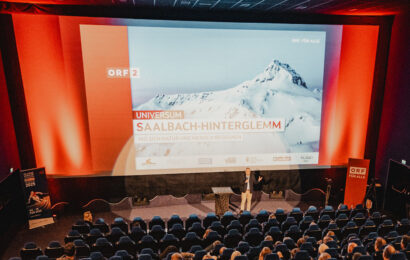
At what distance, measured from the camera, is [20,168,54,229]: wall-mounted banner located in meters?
8.74

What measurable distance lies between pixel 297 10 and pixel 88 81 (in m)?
6.83

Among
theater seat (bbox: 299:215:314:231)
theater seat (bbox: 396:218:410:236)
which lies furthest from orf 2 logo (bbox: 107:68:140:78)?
Answer: theater seat (bbox: 396:218:410:236)

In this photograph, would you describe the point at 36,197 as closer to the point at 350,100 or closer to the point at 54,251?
the point at 54,251

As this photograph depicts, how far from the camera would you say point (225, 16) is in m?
9.24

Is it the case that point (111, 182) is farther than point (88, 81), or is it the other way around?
point (111, 182)

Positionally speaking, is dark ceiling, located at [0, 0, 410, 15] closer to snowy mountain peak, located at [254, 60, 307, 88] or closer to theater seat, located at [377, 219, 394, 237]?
snowy mountain peak, located at [254, 60, 307, 88]

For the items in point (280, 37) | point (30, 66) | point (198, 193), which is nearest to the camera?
point (30, 66)

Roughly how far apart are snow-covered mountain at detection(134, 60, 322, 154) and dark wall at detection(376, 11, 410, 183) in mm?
2403

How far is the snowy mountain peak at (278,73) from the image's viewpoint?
964cm

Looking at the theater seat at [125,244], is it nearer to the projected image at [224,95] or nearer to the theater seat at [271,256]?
the theater seat at [271,256]

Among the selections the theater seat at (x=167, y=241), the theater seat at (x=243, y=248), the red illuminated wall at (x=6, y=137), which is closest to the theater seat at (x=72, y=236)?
the theater seat at (x=167, y=241)

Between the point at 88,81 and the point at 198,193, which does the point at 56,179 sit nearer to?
the point at 88,81

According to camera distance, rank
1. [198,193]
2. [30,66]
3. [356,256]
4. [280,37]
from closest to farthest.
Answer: [356,256] → [30,66] → [280,37] → [198,193]

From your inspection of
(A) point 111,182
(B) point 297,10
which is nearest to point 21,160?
(A) point 111,182
